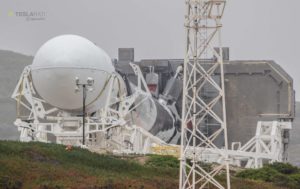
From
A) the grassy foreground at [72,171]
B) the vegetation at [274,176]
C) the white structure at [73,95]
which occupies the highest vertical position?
the white structure at [73,95]

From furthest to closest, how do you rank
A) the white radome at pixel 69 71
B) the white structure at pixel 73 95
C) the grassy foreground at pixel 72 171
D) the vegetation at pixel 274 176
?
the white structure at pixel 73 95
the white radome at pixel 69 71
the vegetation at pixel 274 176
the grassy foreground at pixel 72 171

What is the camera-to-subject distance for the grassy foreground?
31789 millimetres

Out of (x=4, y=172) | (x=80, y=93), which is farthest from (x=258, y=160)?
(x=4, y=172)

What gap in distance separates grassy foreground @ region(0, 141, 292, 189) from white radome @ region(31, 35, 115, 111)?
325 inches

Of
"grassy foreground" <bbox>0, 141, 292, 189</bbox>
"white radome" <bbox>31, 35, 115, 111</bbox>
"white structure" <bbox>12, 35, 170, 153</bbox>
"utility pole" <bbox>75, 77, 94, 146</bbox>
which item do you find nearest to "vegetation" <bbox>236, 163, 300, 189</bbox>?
"grassy foreground" <bbox>0, 141, 292, 189</bbox>

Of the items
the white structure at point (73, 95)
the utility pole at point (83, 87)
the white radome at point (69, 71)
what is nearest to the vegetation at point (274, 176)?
the utility pole at point (83, 87)

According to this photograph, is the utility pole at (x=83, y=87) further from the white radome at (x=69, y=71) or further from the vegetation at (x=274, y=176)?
the vegetation at (x=274, y=176)

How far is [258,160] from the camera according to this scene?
59688mm

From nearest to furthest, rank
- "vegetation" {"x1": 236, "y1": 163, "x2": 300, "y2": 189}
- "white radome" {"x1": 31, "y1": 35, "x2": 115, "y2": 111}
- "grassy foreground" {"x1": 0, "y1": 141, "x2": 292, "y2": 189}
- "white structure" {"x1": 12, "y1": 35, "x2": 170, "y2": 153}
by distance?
"grassy foreground" {"x1": 0, "y1": 141, "x2": 292, "y2": 189}, "vegetation" {"x1": 236, "y1": 163, "x2": 300, "y2": 189}, "white radome" {"x1": 31, "y1": 35, "x2": 115, "y2": 111}, "white structure" {"x1": 12, "y1": 35, "x2": 170, "y2": 153}

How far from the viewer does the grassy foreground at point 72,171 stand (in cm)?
3179

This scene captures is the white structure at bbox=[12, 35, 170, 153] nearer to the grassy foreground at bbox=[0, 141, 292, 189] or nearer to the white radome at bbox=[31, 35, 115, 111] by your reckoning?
the white radome at bbox=[31, 35, 115, 111]

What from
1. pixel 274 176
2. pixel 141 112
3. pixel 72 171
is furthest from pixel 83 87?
pixel 141 112

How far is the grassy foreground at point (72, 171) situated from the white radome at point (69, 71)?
8.25 m

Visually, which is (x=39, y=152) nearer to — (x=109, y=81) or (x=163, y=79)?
(x=109, y=81)
